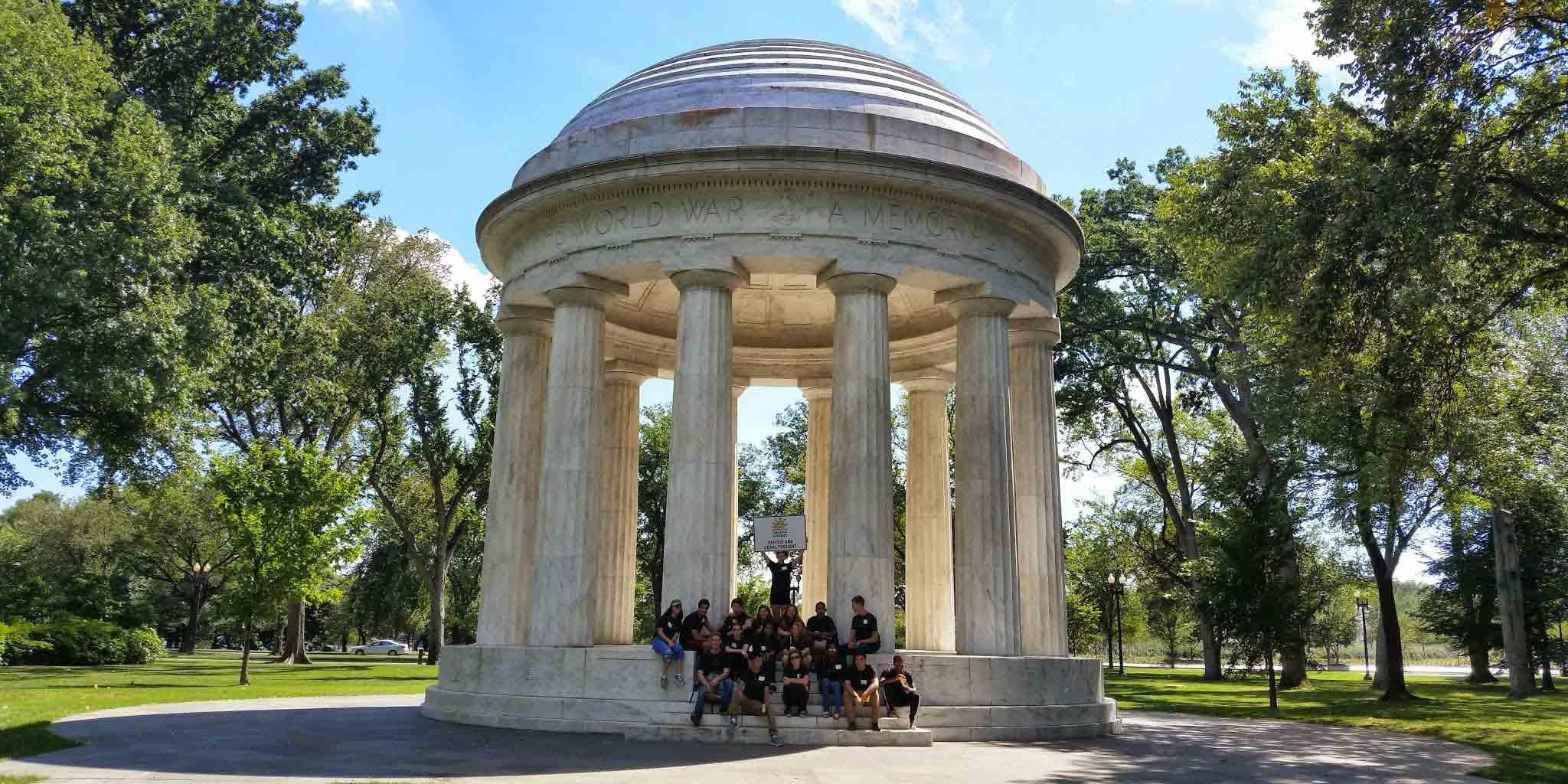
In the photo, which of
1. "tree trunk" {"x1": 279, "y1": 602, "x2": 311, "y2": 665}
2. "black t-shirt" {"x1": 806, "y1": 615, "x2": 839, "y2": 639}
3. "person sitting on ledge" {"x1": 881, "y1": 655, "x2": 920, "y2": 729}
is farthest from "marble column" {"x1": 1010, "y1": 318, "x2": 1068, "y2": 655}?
"tree trunk" {"x1": 279, "y1": 602, "x2": 311, "y2": 665}

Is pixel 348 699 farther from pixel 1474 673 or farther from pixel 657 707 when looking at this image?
pixel 1474 673

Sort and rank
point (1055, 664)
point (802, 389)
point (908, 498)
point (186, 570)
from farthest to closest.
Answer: point (186, 570) → point (802, 389) → point (908, 498) → point (1055, 664)

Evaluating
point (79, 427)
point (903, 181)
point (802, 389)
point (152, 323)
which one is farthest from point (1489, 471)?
point (79, 427)

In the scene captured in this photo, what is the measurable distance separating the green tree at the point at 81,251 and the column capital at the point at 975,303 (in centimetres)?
2550

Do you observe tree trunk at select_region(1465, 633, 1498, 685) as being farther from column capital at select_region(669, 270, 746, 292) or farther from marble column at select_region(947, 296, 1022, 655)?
column capital at select_region(669, 270, 746, 292)

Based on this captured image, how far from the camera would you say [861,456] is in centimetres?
2456

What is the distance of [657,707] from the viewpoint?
2219 centimetres

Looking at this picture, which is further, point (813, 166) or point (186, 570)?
point (186, 570)

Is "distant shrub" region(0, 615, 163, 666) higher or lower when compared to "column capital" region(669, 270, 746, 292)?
lower

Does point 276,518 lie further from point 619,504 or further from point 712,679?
point 712,679

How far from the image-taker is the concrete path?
51.4ft

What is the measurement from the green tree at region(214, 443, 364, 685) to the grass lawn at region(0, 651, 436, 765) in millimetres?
3622

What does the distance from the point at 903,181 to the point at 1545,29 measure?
1280 centimetres

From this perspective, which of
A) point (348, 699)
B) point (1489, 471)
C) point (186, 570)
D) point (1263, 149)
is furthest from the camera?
point (186, 570)
